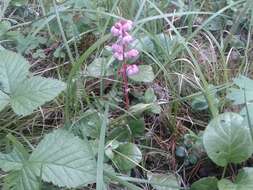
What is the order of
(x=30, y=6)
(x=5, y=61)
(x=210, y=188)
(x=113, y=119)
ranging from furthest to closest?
(x=30, y=6)
(x=113, y=119)
(x=5, y=61)
(x=210, y=188)

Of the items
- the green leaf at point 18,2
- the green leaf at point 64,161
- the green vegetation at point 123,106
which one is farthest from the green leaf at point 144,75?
the green leaf at point 18,2

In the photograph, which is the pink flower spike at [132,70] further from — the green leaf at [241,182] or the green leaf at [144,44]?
the green leaf at [241,182]

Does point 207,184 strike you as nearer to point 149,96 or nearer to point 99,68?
point 149,96

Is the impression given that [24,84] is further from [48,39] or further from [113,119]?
[48,39]

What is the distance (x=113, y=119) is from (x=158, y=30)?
513 millimetres

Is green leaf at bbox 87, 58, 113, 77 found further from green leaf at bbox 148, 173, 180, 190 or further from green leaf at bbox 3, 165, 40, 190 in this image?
green leaf at bbox 3, 165, 40, 190

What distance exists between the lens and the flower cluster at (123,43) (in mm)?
1299

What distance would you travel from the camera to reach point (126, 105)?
1.40m

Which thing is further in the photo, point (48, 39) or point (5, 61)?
point (48, 39)

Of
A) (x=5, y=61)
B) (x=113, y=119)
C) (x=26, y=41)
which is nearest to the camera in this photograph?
(x=5, y=61)

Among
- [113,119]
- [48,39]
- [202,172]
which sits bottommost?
[202,172]

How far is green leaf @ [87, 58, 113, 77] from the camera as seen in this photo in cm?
145

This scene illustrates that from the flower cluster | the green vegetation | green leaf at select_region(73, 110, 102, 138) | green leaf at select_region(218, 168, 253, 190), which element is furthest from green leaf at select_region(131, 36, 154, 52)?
green leaf at select_region(218, 168, 253, 190)

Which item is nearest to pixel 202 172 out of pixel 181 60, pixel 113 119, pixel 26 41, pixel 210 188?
pixel 210 188
